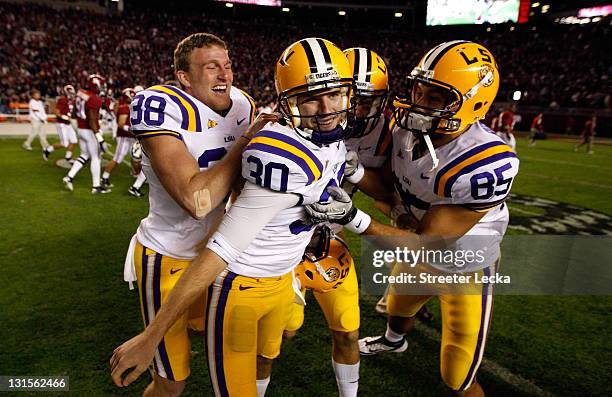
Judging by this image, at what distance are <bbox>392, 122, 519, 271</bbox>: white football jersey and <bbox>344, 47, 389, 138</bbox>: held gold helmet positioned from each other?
20 cm

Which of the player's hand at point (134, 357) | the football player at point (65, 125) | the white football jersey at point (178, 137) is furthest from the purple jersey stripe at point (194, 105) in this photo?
the football player at point (65, 125)

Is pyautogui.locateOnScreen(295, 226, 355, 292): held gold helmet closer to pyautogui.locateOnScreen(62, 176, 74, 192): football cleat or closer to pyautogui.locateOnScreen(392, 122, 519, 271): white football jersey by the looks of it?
pyautogui.locateOnScreen(392, 122, 519, 271): white football jersey

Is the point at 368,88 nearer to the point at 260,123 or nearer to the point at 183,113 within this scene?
the point at 260,123

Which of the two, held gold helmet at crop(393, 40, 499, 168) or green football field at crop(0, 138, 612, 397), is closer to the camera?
held gold helmet at crop(393, 40, 499, 168)

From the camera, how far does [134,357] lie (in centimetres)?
161

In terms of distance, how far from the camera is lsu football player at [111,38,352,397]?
1.74 metres

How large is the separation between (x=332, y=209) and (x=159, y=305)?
109cm

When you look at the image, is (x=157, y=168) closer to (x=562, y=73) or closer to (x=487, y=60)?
(x=487, y=60)

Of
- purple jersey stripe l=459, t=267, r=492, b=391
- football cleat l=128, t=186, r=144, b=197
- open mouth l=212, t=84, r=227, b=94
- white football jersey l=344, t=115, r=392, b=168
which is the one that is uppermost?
open mouth l=212, t=84, r=227, b=94

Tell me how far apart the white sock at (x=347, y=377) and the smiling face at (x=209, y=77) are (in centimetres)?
170

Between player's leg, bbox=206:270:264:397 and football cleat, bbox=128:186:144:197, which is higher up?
player's leg, bbox=206:270:264:397

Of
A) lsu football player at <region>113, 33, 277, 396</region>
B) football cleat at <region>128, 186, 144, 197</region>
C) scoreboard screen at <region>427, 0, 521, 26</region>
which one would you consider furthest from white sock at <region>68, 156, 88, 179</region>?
scoreboard screen at <region>427, 0, 521, 26</region>

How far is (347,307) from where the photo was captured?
8.51 feet

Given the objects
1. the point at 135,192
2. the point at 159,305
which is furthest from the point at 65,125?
the point at 159,305
